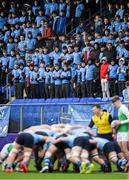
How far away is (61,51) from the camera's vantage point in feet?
110

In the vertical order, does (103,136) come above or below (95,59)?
below

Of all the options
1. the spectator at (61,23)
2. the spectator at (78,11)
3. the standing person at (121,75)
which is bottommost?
the standing person at (121,75)

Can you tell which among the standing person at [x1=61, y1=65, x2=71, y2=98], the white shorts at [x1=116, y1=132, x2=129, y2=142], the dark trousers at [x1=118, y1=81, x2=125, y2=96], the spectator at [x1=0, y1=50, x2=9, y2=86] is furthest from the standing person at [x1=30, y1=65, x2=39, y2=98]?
the white shorts at [x1=116, y1=132, x2=129, y2=142]

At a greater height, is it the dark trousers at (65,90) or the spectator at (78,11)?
the spectator at (78,11)

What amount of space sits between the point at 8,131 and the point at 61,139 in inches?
311

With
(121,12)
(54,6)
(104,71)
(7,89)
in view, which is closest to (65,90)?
(104,71)

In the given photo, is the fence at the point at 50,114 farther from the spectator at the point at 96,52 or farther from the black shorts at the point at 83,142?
the spectator at the point at 96,52

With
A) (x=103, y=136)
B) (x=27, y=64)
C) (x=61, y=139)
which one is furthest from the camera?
(x=27, y=64)

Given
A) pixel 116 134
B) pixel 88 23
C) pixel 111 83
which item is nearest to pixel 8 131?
pixel 111 83

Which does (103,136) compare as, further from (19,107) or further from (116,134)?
(19,107)

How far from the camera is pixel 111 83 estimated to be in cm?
2966

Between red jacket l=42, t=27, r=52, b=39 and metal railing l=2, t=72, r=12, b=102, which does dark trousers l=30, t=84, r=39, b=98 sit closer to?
A: metal railing l=2, t=72, r=12, b=102

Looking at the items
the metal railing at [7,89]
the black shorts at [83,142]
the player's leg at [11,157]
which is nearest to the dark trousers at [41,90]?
the metal railing at [7,89]

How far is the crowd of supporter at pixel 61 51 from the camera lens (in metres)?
30.2
